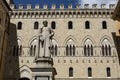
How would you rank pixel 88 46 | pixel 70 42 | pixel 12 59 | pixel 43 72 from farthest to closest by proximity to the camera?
1. pixel 70 42
2. pixel 88 46
3. pixel 12 59
4. pixel 43 72

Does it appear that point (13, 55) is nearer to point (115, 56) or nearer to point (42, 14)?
point (42, 14)

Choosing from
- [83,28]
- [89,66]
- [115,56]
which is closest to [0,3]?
[83,28]

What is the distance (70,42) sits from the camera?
79.9ft

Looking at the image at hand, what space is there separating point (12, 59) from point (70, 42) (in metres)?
5.87

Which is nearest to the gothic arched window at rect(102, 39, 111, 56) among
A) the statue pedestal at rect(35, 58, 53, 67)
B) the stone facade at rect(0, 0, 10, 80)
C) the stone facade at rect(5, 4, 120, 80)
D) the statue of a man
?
the stone facade at rect(5, 4, 120, 80)

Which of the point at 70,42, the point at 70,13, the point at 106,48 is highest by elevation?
the point at 70,13

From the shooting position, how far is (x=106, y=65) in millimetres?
23281

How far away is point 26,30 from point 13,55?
289 cm

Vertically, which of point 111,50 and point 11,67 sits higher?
point 111,50

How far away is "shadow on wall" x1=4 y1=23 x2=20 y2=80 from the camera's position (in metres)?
23.3

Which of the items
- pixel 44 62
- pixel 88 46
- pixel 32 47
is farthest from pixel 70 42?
pixel 44 62

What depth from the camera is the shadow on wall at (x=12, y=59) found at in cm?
2327

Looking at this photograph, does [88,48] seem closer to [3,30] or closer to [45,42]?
[3,30]

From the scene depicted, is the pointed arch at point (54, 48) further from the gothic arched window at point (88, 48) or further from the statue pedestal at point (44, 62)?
the statue pedestal at point (44, 62)
